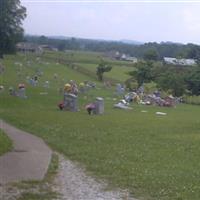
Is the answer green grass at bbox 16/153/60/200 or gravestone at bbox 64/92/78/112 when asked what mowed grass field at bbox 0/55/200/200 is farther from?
green grass at bbox 16/153/60/200

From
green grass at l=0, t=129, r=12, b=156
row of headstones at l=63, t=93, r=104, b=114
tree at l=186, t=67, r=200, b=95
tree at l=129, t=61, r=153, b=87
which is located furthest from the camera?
tree at l=129, t=61, r=153, b=87

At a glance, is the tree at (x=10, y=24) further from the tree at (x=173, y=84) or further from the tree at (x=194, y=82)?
the tree at (x=194, y=82)

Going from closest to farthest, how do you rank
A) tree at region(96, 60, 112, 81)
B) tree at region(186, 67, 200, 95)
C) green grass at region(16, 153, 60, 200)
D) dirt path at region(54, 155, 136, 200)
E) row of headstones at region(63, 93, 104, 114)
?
green grass at region(16, 153, 60, 200)
dirt path at region(54, 155, 136, 200)
row of headstones at region(63, 93, 104, 114)
tree at region(186, 67, 200, 95)
tree at region(96, 60, 112, 81)

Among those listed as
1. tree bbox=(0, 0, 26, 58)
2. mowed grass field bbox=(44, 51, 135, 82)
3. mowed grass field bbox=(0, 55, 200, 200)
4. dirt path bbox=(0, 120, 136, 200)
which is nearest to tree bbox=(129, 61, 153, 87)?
mowed grass field bbox=(44, 51, 135, 82)

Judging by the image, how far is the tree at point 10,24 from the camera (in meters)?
60.0

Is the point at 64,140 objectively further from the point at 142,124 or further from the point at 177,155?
the point at 142,124

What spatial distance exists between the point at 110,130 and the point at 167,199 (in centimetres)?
1233

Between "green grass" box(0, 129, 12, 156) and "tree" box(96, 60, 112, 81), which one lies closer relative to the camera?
"green grass" box(0, 129, 12, 156)

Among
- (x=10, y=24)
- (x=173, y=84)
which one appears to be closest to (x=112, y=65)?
(x=10, y=24)

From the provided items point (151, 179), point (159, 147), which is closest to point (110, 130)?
point (159, 147)

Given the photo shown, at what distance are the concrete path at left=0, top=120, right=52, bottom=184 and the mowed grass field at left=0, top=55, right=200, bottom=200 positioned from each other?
0.66 metres

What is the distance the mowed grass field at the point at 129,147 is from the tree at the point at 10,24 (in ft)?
96.5

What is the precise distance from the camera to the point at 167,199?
11055mm

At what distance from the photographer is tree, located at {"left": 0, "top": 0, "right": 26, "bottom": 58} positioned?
6005 cm
